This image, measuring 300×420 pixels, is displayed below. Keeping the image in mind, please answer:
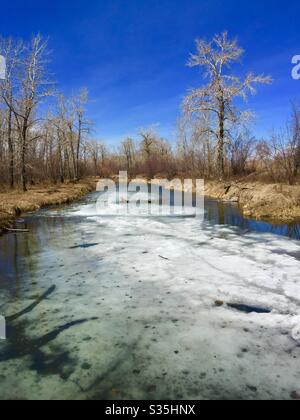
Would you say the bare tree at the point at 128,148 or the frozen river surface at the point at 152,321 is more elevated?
the bare tree at the point at 128,148

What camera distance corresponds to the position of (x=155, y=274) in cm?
571

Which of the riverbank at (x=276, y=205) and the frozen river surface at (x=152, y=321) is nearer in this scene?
the frozen river surface at (x=152, y=321)

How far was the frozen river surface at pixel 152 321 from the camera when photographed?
282 cm

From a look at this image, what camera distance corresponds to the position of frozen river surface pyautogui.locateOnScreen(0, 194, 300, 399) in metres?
2.82

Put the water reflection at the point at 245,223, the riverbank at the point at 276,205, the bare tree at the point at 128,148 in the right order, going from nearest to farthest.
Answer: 1. the water reflection at the point at 245,223
2. the riverbank at the point at 276,205
3. the bare tree at the point at 128,148

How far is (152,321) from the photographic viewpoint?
3.96 m

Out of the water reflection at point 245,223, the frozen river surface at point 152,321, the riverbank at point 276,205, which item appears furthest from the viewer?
the riverbank at point 276,205

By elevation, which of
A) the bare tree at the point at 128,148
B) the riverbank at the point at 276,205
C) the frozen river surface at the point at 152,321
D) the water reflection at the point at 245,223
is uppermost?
the bare tree at the point at 128,148

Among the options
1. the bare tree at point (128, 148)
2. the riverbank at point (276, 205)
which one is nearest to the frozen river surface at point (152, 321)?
the riverbank at point (276, 205)

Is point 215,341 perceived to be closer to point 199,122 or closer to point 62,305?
point 62,305

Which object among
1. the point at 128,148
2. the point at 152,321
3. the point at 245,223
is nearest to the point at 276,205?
the point at 245,223

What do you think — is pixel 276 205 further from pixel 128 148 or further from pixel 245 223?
pixel 128 148

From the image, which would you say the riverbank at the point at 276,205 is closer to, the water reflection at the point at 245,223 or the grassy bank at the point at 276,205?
the grassy bank at the point at 276,205

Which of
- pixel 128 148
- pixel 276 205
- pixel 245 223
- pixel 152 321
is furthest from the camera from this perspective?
pixel 128 148
